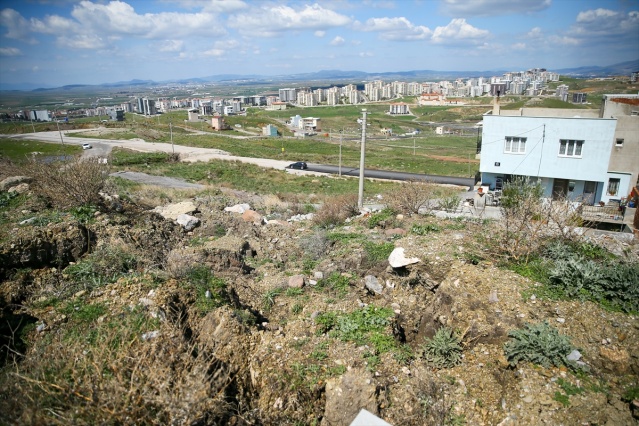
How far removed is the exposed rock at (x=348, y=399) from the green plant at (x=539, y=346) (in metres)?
2.57

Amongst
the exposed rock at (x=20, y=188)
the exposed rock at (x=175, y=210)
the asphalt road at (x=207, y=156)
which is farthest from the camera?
the asphalt road at (x=207, y=156)

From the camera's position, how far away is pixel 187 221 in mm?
13500

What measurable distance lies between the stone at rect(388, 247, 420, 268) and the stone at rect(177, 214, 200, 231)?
24.9 feet

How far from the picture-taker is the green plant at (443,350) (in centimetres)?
643

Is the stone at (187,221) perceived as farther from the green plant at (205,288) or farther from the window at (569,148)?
the window at (569,148)

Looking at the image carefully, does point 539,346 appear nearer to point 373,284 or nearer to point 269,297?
point 373,284

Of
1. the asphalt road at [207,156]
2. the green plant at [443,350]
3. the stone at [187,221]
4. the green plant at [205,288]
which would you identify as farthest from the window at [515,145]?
the green plant at [205,288]

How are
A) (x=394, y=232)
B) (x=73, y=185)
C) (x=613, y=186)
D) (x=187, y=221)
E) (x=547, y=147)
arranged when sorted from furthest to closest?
(x=547, y=147), (x=613, y=186), (x=187, y=221), (x=73, y=185), (x=394, y=232)

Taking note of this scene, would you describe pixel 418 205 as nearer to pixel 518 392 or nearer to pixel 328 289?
pixel 328 289

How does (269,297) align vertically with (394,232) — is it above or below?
below

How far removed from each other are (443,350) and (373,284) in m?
2.60

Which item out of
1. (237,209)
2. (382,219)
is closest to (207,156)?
(237,209)

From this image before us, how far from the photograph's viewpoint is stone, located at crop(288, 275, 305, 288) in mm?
9047

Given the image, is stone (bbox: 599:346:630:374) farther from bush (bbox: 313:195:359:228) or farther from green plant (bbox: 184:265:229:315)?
bush (bbox: 313:195:359:228)
